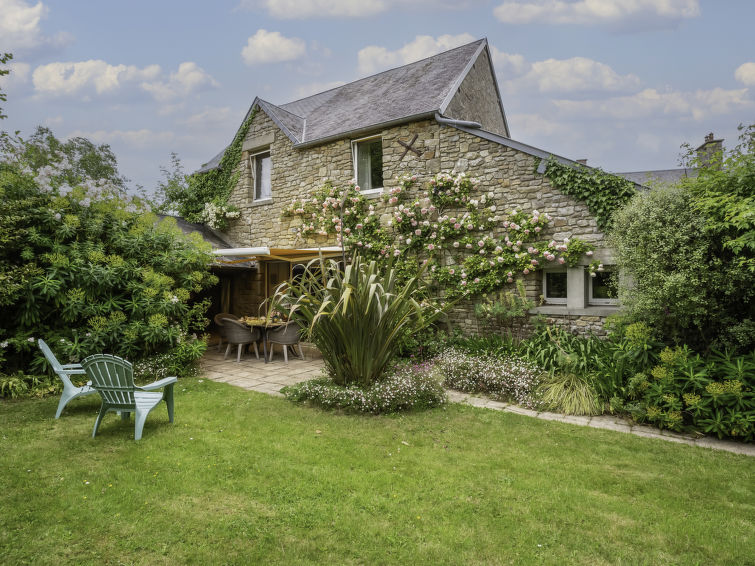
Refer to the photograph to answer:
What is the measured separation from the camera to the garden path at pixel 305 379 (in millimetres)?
4371

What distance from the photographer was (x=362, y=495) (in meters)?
3.10

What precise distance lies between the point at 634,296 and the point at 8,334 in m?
8.80

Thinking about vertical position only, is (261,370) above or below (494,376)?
below

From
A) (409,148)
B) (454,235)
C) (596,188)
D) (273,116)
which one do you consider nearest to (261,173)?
(273,116)

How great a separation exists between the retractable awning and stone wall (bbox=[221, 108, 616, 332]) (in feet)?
2.05

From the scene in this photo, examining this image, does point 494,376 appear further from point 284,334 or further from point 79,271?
point 79,271

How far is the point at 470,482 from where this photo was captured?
334 cm

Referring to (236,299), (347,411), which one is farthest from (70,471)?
(236,299)

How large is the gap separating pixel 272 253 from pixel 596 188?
21.7 feet

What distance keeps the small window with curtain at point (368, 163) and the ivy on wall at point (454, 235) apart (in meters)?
0.48

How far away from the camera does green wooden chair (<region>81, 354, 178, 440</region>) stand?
13.8 ft

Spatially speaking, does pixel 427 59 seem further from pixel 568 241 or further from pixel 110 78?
pixel 110 78

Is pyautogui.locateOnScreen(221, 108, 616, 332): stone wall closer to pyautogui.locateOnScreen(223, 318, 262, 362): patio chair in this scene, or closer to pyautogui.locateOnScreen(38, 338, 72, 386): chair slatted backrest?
pyautogui.locateOnScreen(223, 318, 262, 362): patio chair

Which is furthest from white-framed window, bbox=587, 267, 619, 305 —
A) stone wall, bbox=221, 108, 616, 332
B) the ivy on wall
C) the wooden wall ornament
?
the wooden wall ornament
